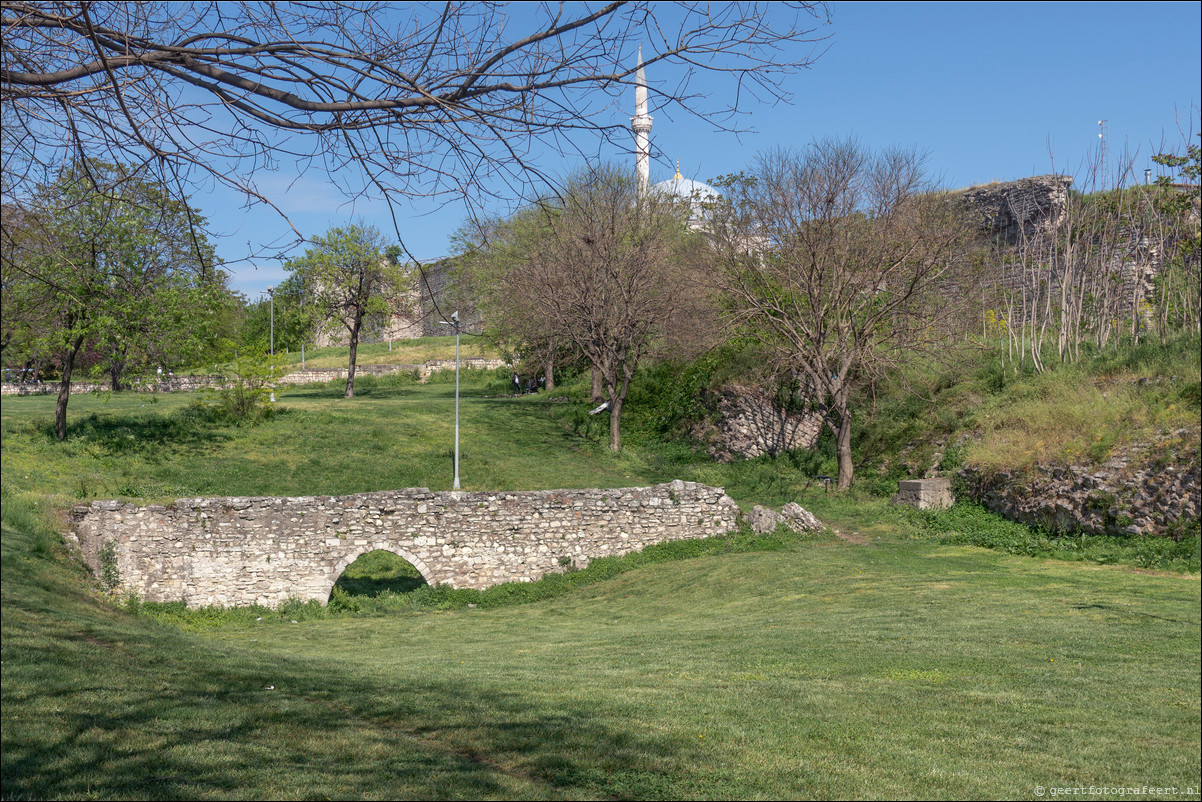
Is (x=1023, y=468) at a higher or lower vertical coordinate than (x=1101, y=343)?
lower

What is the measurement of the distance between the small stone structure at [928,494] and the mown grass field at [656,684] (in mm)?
1512

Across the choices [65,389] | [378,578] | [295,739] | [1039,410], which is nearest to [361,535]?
[378,578]

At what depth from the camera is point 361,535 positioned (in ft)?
58.9

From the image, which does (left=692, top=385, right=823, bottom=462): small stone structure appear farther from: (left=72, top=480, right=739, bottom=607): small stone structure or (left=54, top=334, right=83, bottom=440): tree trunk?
(left=54, top=334, right=83, bottom=440): tree trunk

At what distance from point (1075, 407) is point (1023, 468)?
1.86 metres

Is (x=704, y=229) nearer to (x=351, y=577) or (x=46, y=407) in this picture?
(x=351, y=577)

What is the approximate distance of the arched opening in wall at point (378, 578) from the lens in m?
19.4

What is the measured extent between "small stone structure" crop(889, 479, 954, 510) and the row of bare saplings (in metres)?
4.73

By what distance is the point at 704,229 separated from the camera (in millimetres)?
30547

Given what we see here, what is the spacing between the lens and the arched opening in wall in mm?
19422

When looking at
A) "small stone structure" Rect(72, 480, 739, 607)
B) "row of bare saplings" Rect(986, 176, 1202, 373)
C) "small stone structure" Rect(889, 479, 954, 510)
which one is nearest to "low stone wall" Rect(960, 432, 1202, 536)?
"small stone structure" Rect(889, 479, 954, 510)

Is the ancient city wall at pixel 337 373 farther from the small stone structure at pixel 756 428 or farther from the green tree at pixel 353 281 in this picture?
the small stone structure at pixel 756 428

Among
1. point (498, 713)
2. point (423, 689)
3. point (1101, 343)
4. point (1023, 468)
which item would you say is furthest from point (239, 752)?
point (1101, 343)

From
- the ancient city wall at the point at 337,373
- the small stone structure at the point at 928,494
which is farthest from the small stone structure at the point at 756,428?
the ancient city wall at the point at 337,373
